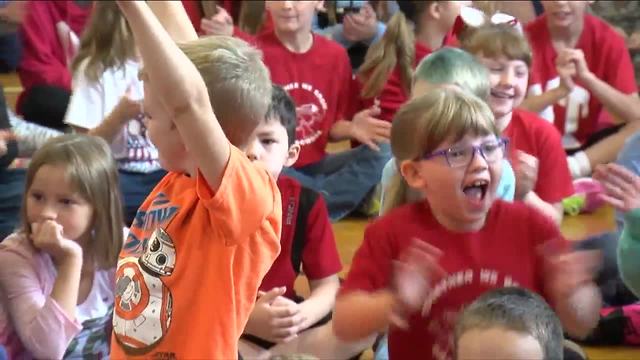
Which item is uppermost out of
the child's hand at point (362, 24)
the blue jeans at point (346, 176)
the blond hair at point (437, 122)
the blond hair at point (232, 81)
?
the blond hair at point (232, 81)

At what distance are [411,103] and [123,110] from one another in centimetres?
112

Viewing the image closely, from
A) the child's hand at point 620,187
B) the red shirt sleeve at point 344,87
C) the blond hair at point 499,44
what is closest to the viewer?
the child's hand at point 620,187

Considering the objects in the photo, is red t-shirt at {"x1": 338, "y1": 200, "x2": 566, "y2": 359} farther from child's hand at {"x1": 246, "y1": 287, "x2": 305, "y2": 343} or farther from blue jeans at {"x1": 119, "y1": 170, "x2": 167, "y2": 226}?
blue jeans at {"x1": 119, "y1": 170, "x2": 167, "y2": 226}

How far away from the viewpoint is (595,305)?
1.42 m

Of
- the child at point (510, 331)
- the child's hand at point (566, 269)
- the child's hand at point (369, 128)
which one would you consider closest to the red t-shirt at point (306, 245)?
the child's hand at point (566, 269)

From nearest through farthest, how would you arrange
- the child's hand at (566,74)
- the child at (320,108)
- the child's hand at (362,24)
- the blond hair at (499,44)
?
1. the blond hair at (499,44)
2. the child's hand at (566,74)
3. the child at (320,108)
4. the child's hand at (362,24)

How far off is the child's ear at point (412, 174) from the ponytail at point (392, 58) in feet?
5.28

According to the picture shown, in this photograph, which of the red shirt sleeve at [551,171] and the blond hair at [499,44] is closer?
the red shirt sleeve at [551,171]

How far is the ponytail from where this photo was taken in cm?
316

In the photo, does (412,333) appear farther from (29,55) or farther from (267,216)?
(29,55)

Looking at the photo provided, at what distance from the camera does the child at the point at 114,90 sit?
2754mm

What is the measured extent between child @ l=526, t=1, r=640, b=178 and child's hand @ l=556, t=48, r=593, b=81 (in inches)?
4.0

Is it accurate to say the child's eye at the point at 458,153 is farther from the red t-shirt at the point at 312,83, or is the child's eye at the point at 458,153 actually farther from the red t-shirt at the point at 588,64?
the red t-shirt at the point at 588,64

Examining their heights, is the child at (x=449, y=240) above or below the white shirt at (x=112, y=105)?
above
